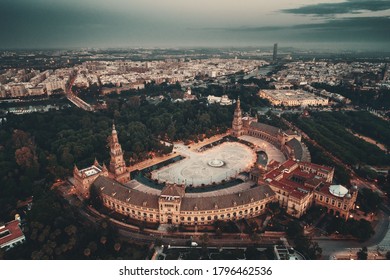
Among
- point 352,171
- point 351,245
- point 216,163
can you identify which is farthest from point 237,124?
point 351,245

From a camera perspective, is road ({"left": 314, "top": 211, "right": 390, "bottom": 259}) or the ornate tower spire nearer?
road ({"left": 314, "top": 211, "right": 390, "bottom": 259})

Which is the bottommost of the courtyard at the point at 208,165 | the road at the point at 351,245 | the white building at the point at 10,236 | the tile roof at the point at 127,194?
the courtyard at the point at 208,165

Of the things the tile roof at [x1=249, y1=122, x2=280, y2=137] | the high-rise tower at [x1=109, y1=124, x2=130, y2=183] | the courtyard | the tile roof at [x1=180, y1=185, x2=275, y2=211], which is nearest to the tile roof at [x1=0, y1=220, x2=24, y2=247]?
the high-rise tower at [x1=109, y1=124, x2=130, y2=183]

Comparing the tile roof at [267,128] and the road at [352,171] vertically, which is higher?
the tile roof at [267,128]

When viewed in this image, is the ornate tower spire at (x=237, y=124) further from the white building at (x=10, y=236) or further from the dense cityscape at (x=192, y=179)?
the white building at (x=10, y=236)

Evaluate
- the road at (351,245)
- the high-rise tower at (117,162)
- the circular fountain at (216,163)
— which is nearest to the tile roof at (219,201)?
the road at (351,245)

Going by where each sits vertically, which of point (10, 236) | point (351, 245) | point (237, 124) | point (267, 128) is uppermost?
point (237, 124)

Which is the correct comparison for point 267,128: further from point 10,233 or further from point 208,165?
point 10,233

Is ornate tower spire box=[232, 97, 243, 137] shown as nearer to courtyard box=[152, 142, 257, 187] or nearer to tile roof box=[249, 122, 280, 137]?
tile roof box=[249, 122, 280, 137]

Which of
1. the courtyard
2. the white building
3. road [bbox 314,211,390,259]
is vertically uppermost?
the white building
